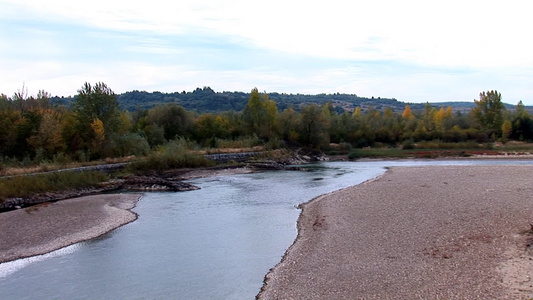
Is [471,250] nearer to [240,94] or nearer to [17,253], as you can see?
[17,253]

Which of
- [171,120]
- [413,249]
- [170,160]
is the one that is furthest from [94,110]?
[413,249]

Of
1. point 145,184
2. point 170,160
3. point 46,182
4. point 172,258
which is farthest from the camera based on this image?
point 170,160

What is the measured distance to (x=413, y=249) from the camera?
15.1 metres

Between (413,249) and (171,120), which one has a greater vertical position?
(171,120)

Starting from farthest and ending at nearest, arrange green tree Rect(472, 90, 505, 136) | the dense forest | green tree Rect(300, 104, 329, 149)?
green tree Rect(472, 90, 505, 136) → green tree Rect(300, 104, 329, 149) → the dense forest

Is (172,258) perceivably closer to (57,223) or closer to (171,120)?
(57,223)

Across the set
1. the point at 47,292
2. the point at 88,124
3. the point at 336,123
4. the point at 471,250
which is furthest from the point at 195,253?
the point at 336,123

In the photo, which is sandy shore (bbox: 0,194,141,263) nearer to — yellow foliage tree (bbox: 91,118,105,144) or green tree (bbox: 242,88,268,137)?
yellow foliage tree (bbox: 91,118,105,144)

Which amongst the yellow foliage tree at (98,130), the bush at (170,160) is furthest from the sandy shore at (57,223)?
the yellow foliage tree at (98,130)

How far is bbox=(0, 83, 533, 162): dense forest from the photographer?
42.8 metres

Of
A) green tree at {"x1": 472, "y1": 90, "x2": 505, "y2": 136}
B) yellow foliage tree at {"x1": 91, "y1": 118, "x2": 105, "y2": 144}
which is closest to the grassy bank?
yellow foliage tree at {"x1": 91, "y1": 118, "x2": 105, "y2": 144}

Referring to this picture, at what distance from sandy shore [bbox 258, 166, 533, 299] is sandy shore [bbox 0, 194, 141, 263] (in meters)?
9.30

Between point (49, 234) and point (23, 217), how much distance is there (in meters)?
4.53

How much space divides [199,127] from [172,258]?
183ft
